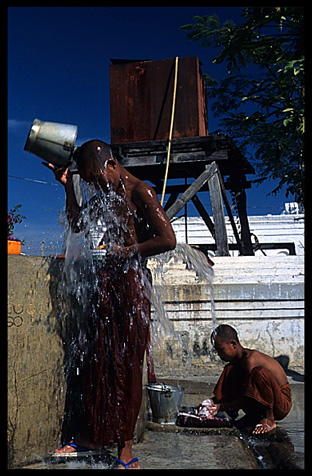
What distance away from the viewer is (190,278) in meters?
6.00

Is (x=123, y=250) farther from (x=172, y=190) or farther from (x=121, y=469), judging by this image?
(x=172, y=190)

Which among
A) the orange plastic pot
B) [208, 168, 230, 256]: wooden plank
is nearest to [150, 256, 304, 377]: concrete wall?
[208, 168, 230, 256]: wooden plank

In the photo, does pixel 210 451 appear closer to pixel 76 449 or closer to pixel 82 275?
pixel 76 449

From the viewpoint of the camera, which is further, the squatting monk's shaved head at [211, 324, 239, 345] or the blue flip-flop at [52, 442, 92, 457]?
the squatting monk's shaved head at [211, 324, 239, 345]

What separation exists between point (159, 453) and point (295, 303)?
3.29 meters

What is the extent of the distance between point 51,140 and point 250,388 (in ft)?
7.58

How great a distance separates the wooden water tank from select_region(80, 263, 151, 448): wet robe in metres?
6.19

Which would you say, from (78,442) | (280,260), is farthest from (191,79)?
(78,442)

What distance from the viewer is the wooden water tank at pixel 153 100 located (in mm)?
8773

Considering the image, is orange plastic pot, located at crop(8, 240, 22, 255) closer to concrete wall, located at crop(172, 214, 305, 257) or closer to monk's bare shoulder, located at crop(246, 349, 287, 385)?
monk's bare shoulder, located at crop(246, 349, 287, 385)

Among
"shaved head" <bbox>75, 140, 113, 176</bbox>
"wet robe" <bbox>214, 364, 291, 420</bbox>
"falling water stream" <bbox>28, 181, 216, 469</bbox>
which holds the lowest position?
"wet robe" <bbox>214, 364, 291, 420</bbox>

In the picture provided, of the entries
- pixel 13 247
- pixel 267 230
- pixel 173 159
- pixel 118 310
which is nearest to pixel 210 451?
pixel 118 310

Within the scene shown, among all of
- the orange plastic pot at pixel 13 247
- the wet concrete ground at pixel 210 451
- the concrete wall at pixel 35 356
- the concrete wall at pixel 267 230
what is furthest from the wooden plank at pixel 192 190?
the concrete wall at pixel 267 230

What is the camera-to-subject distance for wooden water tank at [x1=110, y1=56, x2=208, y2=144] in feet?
28.8
